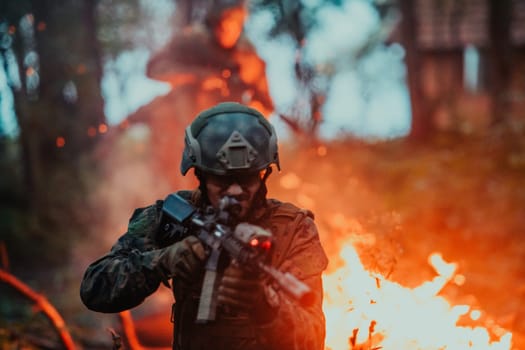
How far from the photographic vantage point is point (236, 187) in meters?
2.94

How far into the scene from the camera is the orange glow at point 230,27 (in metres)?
7.68

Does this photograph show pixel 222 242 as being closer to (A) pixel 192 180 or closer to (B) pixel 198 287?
(B) pixel 198 287

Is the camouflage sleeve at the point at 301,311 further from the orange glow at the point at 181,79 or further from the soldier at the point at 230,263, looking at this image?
the orange glow at the point at 181,79

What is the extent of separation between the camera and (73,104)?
1644 cm

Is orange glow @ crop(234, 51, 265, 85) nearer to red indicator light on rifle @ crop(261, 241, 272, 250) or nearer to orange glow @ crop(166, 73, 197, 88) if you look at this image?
orange glow @ crop(166, 73, 197, 88)

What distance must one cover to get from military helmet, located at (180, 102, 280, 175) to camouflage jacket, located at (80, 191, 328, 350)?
0.33 meters

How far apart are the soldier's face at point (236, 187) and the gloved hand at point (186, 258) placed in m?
0.31

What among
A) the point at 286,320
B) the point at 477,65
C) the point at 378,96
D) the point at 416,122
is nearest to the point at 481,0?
the point at 477,65

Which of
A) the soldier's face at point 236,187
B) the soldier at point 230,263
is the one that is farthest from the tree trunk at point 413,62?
the soldier's face at point 236,187

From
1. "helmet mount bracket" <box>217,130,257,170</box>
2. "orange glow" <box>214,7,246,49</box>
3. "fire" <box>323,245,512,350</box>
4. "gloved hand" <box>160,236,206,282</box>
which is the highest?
"orange glow" <box>214,7,246,49</box>

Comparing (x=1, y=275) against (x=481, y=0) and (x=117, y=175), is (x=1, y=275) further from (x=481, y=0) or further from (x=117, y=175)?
(x=481, y=0)

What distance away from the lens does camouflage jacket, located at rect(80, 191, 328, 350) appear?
2.81m

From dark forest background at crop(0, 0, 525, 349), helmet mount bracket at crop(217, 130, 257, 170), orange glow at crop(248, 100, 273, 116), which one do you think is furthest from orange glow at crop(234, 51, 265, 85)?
helmet mount bracket at crop(217, 130, 257, 170)

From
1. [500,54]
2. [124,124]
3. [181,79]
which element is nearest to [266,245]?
[181,79]
